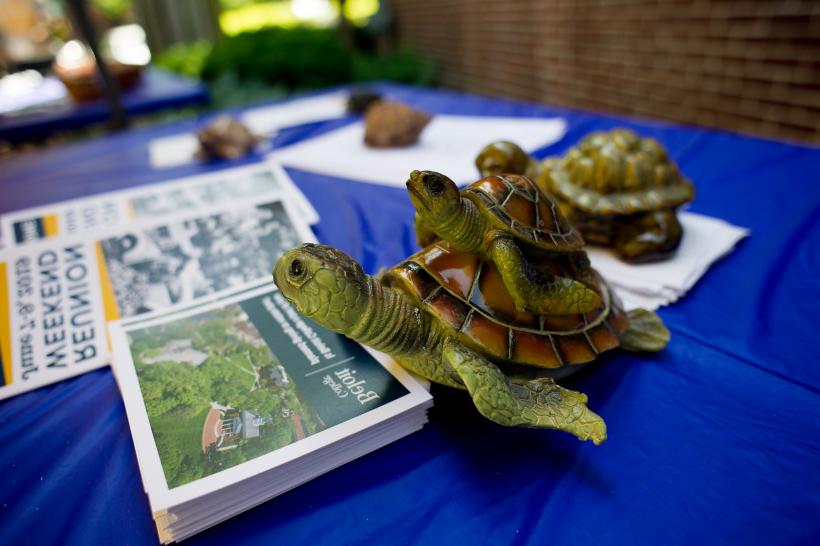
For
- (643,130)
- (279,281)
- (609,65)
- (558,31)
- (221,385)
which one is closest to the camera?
(279,281)

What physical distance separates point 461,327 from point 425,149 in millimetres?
1191

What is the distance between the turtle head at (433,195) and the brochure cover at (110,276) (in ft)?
1.77

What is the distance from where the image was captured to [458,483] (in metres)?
0.62

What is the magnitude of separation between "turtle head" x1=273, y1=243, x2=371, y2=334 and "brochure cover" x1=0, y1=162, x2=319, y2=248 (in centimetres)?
68

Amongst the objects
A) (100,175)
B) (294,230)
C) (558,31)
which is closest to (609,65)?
(558,31)

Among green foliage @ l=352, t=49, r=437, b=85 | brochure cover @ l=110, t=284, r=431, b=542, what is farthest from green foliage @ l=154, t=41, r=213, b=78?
brochure cover @ l=110, t=284, r=431, b=542

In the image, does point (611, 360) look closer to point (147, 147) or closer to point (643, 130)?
point (643, 130)

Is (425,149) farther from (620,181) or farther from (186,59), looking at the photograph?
(186,59)

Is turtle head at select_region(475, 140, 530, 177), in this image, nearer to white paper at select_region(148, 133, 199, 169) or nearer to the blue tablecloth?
the blue tablecloth

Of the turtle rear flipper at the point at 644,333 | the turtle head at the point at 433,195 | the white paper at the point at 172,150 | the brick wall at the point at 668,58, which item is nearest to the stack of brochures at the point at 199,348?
the turtle head at the point at 433,195

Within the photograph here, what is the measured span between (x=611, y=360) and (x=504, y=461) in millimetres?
271

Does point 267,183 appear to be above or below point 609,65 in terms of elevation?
below

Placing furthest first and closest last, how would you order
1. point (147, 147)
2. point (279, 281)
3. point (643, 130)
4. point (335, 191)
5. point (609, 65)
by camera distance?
point (609, 65) → point (147, 147) → point (643, 130) → point (335, 191) → point (279, 281)

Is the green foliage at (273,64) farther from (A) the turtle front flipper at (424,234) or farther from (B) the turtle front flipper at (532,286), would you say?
(B) the turtle front flipper at (532,286)
